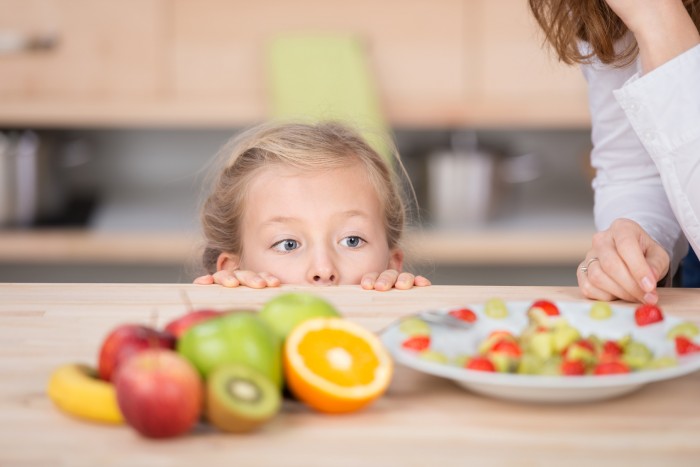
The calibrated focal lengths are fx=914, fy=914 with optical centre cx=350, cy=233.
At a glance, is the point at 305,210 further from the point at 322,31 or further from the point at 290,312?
the point at 322,31

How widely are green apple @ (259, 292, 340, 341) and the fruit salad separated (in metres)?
0.07

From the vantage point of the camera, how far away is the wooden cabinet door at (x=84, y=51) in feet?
8.45

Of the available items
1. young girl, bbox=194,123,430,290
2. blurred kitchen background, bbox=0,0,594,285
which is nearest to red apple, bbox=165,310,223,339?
young girl, bbox=194,123,430,290

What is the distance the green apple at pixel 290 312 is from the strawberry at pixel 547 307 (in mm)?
225

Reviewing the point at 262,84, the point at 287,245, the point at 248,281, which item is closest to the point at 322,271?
the point at 287,245

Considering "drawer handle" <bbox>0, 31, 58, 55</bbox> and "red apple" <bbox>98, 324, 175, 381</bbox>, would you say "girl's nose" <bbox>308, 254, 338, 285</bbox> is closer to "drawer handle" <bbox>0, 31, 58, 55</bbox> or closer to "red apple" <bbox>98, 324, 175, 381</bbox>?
"red apple" <bbox>98, 324, 175, 381</bbox>

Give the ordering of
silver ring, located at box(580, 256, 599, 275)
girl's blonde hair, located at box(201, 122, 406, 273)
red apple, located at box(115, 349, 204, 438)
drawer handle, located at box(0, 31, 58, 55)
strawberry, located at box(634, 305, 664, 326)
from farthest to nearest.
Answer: drawer handle, located at box(0, 31, 58, 55) → girl's blonde hair, located at box(201, 122, 406, 273) → silver ring, located at box(580, 256, 599, 275) → strawberry, located at box(634, 305, 664, 326) → red apple, located at box(115, 349, 204, 438)

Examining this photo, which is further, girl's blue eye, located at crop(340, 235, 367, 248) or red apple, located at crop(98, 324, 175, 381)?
girl's blue eye, located at crop(340, 235, 367, 248)

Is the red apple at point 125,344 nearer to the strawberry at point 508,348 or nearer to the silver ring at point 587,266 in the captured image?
the strawberry at point 508,348

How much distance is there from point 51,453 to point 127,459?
0.16 ft

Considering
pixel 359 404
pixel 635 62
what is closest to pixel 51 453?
pixel 359 404

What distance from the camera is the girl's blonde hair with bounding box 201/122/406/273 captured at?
146cm

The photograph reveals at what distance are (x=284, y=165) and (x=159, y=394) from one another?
0.92 meters

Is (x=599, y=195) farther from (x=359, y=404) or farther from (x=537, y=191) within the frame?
(x=537, y=191)
